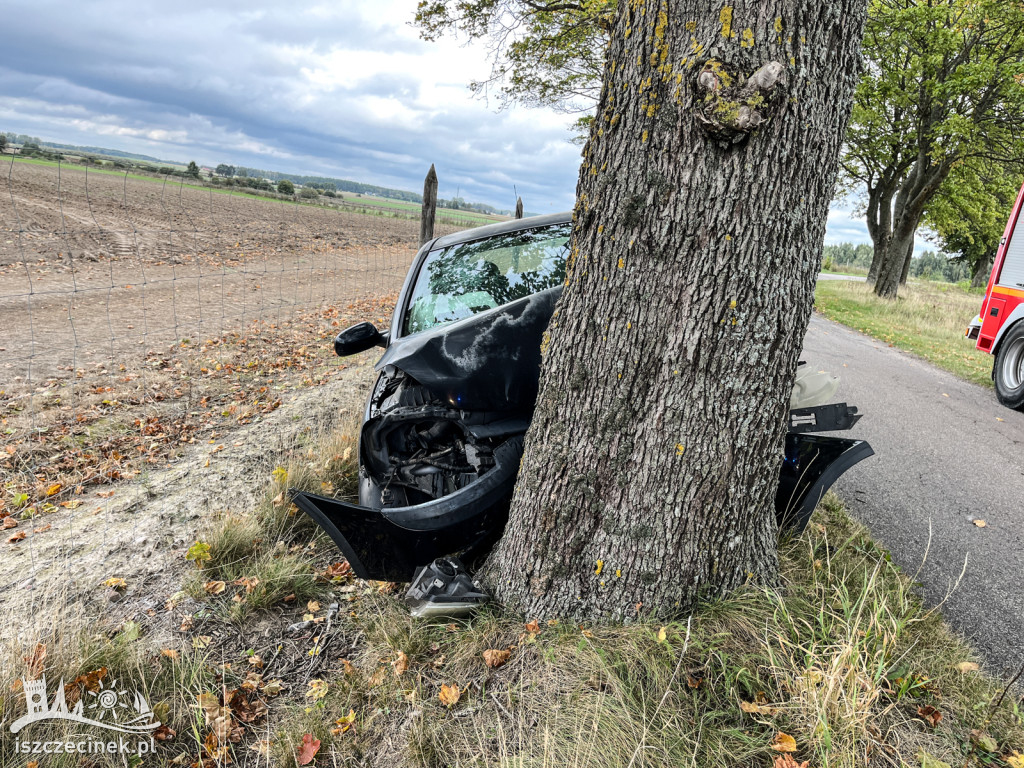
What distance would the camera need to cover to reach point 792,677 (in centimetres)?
200

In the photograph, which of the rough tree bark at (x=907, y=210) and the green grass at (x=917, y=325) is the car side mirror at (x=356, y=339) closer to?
the green grass at (x=917, y=325)

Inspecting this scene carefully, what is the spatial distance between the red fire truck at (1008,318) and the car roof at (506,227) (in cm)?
612

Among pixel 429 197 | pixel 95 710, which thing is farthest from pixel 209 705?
pixel 429 197

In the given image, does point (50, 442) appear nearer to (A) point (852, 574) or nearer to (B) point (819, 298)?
(A) point (852, 574)

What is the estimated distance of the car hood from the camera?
2.74 meters

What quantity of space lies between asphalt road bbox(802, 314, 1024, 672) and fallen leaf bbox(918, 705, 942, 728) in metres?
0.70

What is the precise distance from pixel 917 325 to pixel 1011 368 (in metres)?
7.62

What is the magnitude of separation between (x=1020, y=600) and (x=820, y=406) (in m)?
1.35

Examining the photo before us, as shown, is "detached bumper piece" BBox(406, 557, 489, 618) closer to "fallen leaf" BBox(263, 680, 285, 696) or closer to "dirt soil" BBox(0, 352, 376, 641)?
"fallen leaf" BBox(263, 680, 285, 696)

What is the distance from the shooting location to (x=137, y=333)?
8203 millimetres

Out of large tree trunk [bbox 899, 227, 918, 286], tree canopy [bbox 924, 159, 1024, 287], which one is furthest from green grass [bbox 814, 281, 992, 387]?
tree canopy [bbox 924, 159, 1024, 287]

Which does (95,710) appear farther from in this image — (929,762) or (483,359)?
(929,762)

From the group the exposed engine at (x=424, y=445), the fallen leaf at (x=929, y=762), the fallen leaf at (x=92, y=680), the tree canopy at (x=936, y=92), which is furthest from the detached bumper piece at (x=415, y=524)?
the tree canopy at (x=936, y=92)

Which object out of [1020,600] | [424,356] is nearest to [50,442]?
[424,356]
